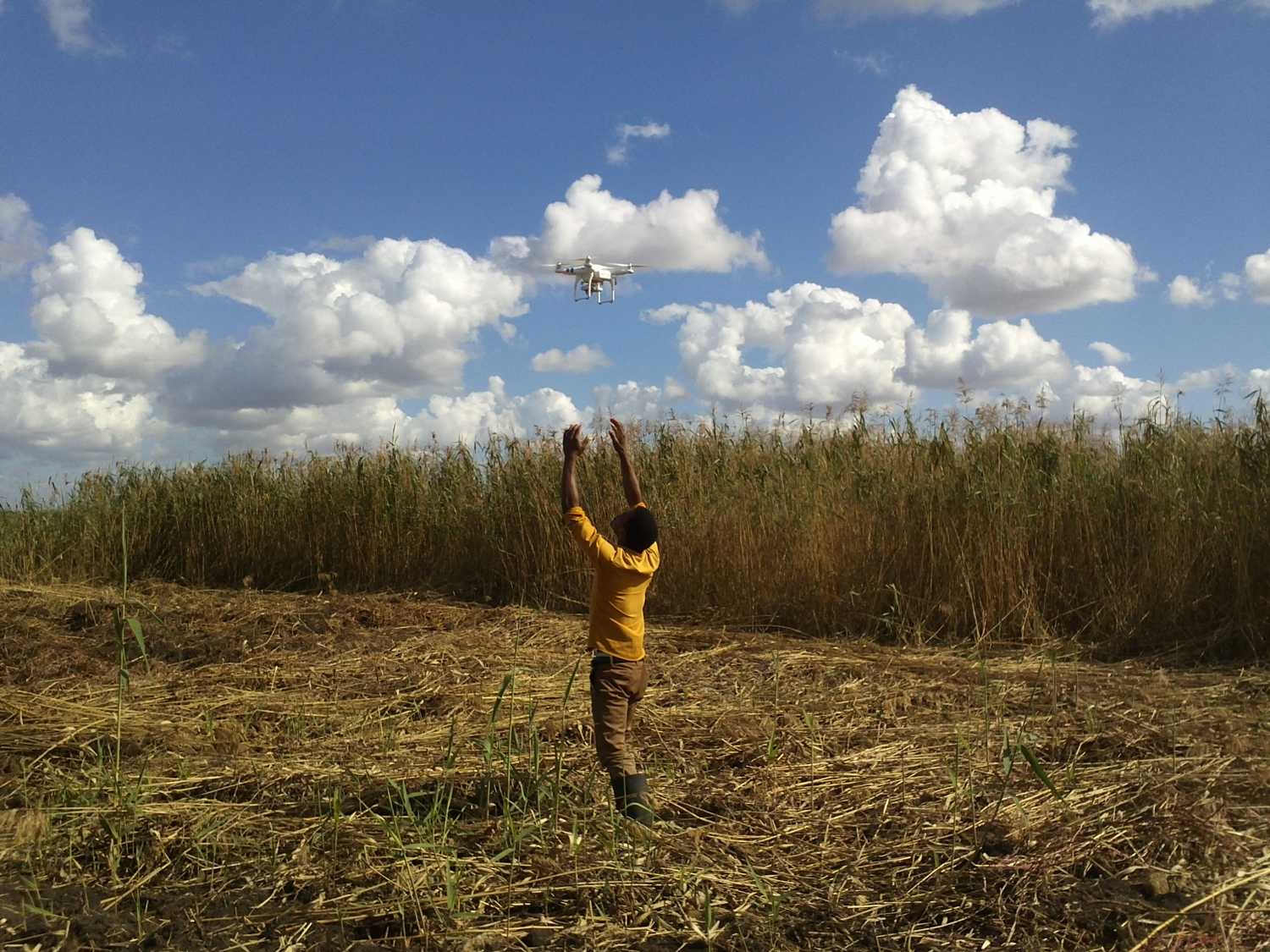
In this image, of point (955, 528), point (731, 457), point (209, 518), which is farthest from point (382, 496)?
point (955, 528)

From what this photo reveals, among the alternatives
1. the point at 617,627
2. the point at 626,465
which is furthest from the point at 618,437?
the point at 617,627

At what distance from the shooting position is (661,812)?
3.46 metres

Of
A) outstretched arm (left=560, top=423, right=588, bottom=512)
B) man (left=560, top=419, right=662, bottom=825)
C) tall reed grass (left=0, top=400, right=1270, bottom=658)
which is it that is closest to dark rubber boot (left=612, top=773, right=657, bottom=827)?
man (left=560, top=419, right=662, bottom=825)

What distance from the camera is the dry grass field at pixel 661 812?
2.70 m

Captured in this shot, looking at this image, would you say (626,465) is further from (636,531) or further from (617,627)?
(617,627)

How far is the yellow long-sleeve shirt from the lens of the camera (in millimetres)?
3504

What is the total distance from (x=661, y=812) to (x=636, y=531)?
983mm

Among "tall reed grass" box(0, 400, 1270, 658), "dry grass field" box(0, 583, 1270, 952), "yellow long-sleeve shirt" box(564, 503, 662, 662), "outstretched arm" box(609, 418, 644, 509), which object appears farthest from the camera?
"tall reed grass" box(0, 400, 1270, 658)

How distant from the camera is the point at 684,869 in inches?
115

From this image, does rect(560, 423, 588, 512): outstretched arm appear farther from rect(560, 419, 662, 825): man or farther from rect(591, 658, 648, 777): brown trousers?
rect(591, 658, 648, 777): brown trousers

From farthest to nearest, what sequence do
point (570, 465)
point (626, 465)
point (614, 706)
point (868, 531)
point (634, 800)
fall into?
1. point (868, 531)
2. point (626, 465)
3. point (570, 465)
4. point (614, 706)
5. point (634, 800)

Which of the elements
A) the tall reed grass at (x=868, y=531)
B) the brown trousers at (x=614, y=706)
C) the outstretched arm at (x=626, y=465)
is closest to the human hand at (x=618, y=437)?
the outstretched arm at (x=626, y=465)

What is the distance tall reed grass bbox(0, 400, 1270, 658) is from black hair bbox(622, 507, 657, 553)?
380 centimetres

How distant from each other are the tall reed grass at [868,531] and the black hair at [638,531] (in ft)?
12.5
